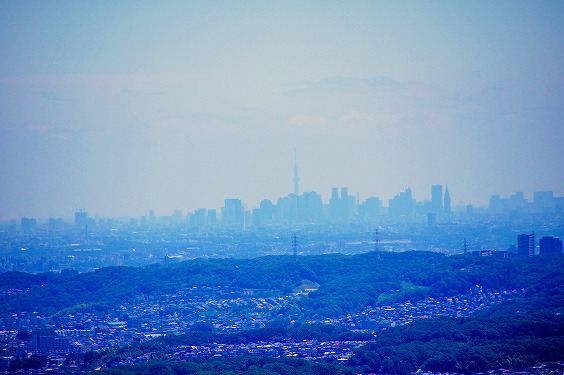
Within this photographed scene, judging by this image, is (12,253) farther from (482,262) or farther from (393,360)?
(393,360)

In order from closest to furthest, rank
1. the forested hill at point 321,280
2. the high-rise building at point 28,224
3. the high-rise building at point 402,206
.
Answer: the forested hill at point 321,280 → the high-rise building at point 28,224 → the high-rise building at point 402,206

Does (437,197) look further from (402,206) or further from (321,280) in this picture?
(321,280)

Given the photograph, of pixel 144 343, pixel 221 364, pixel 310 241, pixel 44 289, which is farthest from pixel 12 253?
pixel 221 364

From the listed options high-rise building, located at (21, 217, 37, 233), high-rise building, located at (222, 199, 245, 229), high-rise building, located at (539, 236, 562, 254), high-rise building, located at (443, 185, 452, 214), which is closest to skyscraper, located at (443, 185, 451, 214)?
high-rise building, located at (443, 185, 452, 214)

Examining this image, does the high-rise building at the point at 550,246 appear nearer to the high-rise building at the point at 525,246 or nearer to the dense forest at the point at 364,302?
the high-rise building at the point at 525,246

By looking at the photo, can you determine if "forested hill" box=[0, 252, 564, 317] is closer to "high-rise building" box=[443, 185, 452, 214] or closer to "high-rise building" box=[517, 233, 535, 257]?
"high-rise building" box=[517, 233, 535, 257]

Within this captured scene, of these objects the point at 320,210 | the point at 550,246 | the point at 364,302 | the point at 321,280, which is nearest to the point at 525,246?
the point at 550,246

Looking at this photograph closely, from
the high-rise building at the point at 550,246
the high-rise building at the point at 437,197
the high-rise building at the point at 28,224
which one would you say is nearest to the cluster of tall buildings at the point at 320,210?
the high-rise building at the point at 437,197
